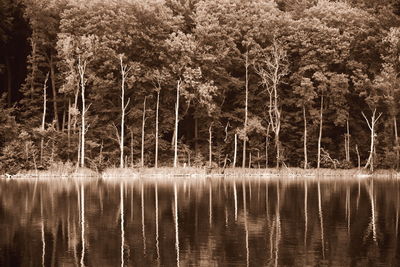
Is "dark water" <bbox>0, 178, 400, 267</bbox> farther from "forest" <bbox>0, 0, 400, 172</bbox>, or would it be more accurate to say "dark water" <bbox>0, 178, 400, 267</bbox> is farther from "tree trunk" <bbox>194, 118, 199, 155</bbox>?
"tree trunk" <bbox>194, 118, 199, 155</bbox>

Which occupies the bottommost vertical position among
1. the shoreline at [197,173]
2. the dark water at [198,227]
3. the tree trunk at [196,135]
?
the dark water at [198,227]

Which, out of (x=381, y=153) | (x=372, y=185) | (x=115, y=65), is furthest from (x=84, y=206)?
(x=381, y=153)

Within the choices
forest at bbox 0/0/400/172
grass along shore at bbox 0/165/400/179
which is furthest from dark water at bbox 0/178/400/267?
forest at bbox 0/0/400/172

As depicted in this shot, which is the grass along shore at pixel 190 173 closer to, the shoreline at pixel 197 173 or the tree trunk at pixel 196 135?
the shoreline at pixel 197 173

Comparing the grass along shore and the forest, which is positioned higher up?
the forest

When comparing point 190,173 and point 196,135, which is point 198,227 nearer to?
point 190,173

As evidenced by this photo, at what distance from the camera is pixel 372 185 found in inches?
1641

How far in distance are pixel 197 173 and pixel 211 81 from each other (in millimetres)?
8735

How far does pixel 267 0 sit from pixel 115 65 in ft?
54.8

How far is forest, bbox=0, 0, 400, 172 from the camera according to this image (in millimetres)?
53531

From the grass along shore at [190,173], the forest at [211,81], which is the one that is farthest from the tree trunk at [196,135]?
the grass along shore at [190,173]

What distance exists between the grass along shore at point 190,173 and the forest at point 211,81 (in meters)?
1.21

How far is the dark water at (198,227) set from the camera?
16609mm

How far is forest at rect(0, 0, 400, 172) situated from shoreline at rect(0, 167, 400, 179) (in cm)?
128
